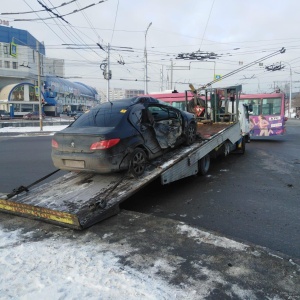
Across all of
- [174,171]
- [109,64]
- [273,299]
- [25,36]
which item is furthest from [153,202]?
[25,36]

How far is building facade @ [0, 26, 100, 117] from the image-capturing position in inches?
2539

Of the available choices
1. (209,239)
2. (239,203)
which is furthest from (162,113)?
(209,239)

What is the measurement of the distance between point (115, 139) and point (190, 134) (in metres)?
3.18

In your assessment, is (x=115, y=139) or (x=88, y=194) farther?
(x=115, y=139)

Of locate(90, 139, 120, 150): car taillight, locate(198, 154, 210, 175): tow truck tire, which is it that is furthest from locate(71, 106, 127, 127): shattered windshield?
locate(198, 154, 210, 175): tow truck tire

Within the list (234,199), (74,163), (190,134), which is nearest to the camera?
(74,163)

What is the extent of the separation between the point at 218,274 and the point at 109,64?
27699mm

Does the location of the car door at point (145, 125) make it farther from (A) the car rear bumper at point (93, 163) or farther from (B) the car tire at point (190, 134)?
(B) the car tire at point (190, 134)

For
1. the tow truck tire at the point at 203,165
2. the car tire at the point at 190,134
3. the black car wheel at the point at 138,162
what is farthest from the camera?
the tow truck tire at the point at 203,165

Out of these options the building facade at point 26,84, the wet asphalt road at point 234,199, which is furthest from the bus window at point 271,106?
the building facade at point 26,84

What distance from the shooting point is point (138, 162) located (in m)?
6.09

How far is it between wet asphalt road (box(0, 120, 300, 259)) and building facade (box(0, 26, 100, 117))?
179ft

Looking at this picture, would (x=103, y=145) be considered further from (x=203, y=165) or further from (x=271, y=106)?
(x=271, y=106)

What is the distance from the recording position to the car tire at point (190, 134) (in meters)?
8.06
